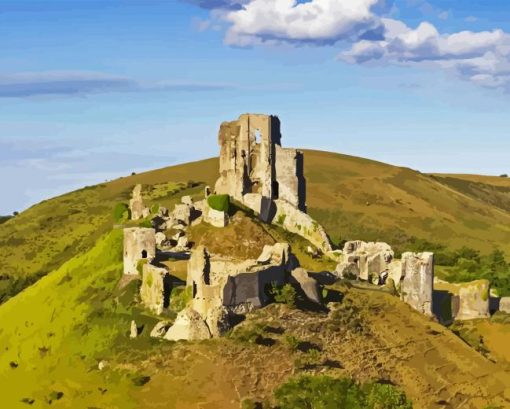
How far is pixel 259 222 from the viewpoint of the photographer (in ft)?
246

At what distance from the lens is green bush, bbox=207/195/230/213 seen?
72.9 metres

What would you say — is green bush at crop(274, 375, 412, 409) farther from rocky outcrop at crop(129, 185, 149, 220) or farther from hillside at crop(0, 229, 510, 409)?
rocky outcrop at crop(129, 185, 149, 220)

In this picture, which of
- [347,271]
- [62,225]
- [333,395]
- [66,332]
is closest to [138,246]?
[66,332]

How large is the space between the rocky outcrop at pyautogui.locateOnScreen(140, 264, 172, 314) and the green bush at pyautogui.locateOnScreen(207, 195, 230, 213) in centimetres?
1600

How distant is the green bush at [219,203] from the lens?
7288 centimetres

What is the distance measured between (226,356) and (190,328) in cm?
262

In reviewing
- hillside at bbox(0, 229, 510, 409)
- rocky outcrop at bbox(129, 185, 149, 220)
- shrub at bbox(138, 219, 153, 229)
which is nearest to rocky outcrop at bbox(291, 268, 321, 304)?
hillside at bbox(0, 229, 510, 409)

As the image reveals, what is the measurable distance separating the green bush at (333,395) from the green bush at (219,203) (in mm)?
25503

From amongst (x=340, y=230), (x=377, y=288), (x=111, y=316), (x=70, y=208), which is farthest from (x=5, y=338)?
(x=70, y=208)

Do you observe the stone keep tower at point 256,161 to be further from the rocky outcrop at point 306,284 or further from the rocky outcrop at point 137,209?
the rocky outcrop at point 306,284

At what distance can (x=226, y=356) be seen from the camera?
49.5 m

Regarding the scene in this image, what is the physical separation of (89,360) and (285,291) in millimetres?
12247

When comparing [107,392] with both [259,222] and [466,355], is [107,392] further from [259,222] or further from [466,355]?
[259,222]

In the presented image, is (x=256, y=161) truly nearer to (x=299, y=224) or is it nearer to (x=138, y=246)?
(x=299, y=224)
